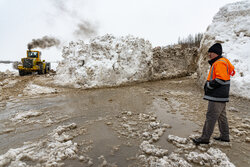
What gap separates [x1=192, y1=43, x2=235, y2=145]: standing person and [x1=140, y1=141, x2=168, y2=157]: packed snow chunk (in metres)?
0.76

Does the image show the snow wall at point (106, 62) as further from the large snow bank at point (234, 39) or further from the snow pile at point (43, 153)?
the snow pile at point (43, 153)

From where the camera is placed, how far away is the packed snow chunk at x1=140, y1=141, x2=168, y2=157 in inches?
97.9

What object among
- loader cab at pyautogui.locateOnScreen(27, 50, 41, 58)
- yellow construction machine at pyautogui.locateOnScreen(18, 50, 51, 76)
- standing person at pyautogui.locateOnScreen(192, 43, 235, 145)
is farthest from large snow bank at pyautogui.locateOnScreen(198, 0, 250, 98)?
loader cab at pyautogui.locateOnScreen(27, 50, 41, 58)

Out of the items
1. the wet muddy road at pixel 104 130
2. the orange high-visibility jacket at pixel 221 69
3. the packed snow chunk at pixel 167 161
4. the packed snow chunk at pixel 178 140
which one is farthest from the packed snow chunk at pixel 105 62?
the orange high-visibility jacket at pixel 221 69

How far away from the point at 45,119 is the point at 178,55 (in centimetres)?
1384

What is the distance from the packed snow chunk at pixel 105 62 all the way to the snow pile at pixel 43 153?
5.70 metres

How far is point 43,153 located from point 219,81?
131 inches

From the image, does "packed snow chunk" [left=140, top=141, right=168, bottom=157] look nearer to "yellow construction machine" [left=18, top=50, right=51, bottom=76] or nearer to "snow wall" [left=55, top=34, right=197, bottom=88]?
"snow wall" [left=55, top=34, right=197, bottom=88]

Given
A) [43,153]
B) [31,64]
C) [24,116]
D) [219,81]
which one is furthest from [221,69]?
[31,64]

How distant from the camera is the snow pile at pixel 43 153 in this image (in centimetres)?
231

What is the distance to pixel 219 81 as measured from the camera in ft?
8.16

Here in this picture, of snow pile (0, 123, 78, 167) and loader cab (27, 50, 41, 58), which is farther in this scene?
loader cab (27, 50, 41, 58)

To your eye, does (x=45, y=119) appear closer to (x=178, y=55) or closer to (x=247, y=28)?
(x=247, y=28)

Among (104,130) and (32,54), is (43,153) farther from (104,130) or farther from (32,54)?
(32,54)
